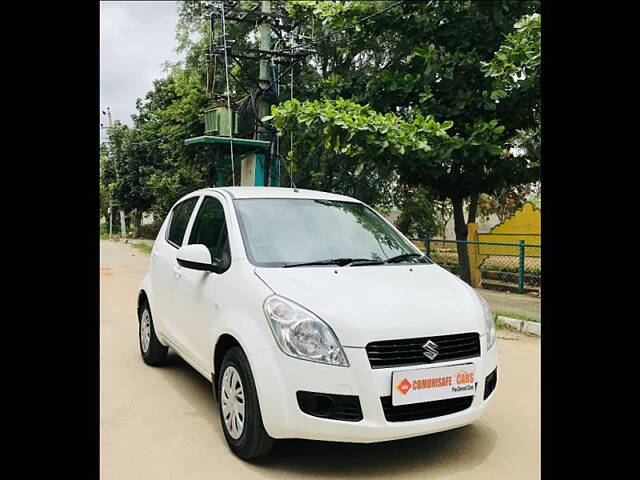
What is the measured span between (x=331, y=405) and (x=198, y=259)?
53.9 inches

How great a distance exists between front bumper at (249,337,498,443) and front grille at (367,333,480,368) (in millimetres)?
40

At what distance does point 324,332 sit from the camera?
10.0 ft

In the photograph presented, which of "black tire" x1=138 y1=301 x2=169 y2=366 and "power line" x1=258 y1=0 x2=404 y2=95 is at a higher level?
"power line" x1=258 y1=0 x2=404 y2=95

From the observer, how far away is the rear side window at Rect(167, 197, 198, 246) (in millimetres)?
4992

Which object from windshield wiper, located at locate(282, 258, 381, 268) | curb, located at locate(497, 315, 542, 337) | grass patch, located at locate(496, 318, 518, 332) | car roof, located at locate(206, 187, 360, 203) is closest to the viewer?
windshield wiper, located at locate(282, 258, 381, 268)

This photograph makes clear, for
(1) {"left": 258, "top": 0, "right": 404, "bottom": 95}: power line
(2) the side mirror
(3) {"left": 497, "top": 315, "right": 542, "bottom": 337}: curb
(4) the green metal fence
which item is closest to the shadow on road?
(2) the side mirror

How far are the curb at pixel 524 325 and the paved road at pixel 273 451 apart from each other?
2.26 m

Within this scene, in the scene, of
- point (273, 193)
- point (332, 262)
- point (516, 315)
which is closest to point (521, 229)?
point (516, 315)

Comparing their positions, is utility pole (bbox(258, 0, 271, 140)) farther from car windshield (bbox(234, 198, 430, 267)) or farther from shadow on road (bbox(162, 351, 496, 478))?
shadow on road (bbox(162, 351, 496, 478))

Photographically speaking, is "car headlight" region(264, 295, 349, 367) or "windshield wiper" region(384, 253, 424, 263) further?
"windshield wiper" region(384, 253, 424, 263)

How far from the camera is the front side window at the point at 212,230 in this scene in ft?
13.5
